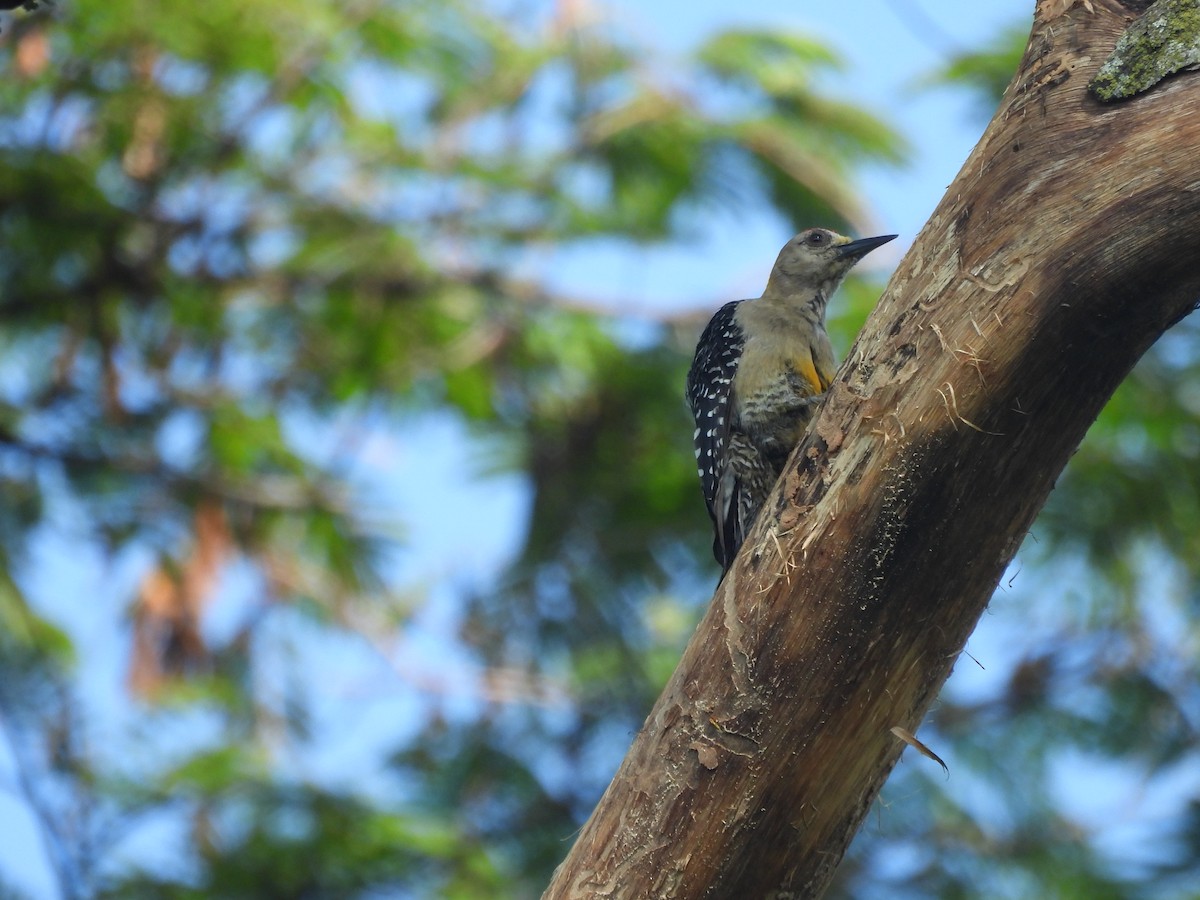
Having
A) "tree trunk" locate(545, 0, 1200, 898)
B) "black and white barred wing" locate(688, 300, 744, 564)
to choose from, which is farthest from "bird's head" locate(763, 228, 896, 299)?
"tree trunk" locate(545, 0, 1200, 898)

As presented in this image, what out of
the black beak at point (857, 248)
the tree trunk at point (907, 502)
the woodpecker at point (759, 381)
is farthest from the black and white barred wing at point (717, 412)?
the tree trunk at point (907, 502)

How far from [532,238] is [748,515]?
5.46 meters

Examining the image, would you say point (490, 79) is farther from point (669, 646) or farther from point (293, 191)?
point (669, 646)

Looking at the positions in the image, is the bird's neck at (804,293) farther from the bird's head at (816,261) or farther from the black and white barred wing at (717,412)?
the black and white barred wing at (717,412)

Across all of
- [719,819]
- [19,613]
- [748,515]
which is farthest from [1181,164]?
[19,613]

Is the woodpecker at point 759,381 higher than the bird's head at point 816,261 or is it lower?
lower

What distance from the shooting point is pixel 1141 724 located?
980 centimetres

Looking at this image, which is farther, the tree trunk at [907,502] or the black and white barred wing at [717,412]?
the black and white barred wing at [717,412]

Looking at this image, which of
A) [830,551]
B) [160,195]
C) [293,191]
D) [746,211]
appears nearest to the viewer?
[830,551]

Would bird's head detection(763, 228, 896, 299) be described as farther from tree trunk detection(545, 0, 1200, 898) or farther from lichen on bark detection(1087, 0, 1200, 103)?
lichen on bark detection(1087, 0, 1200, 103)

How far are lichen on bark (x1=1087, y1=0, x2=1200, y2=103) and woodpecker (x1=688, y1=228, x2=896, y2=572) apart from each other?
1.89 metres

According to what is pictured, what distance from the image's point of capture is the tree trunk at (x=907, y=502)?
125 inches

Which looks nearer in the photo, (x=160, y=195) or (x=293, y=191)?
(x=160, y=195)

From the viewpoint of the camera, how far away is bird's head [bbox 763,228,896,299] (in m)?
5.57
